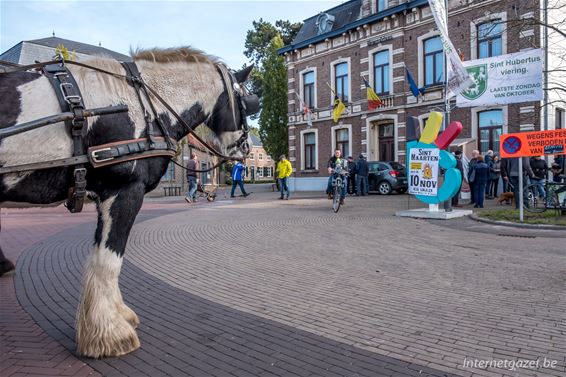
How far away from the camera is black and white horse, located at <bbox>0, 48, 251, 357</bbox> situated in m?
2.78

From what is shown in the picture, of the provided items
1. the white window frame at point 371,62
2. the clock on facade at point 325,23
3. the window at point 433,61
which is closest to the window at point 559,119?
the window at point 433,61

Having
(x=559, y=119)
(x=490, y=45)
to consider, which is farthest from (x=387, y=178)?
(x=559, y=119)

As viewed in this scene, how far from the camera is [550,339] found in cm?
350

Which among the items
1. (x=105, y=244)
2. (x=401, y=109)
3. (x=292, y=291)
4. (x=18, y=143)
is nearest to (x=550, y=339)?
(x=292, y=291)

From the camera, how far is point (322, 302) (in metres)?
4.54

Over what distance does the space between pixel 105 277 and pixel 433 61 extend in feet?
76.5

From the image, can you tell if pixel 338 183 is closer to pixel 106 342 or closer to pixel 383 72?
pixel 106 342

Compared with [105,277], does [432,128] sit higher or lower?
higher

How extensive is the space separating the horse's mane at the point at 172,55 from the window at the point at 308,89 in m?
27.3

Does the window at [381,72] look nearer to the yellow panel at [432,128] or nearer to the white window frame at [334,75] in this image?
the white window frame at [334,75]

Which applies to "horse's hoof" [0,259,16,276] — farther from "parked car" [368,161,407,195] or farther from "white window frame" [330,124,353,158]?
"white window frame" [330,124,353,158]

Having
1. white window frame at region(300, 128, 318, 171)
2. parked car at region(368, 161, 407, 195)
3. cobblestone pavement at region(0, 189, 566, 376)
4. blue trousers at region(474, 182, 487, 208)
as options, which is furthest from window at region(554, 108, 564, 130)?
cobblestone pavement at region(0, 189, 566, 376)

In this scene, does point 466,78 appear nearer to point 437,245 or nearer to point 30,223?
point 437,245

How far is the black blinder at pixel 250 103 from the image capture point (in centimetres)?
407
